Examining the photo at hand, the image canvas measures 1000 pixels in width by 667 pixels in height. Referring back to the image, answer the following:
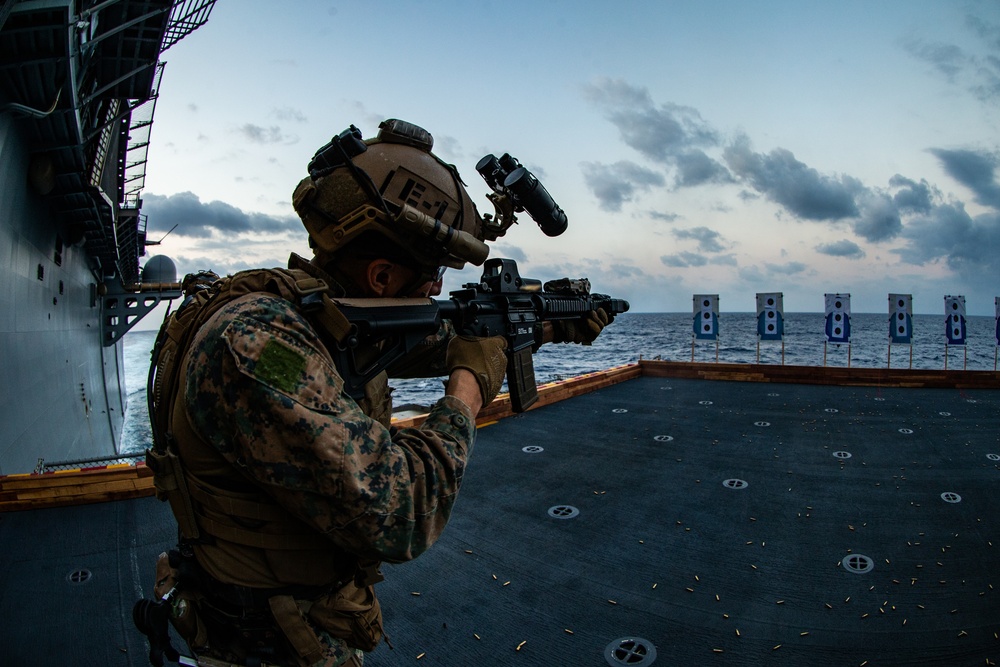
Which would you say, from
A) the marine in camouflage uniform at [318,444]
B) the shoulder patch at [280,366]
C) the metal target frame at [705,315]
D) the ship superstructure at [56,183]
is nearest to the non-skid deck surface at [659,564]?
the marine in camouflage uniform at [318,444]

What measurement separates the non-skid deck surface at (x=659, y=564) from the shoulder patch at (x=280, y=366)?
252cm

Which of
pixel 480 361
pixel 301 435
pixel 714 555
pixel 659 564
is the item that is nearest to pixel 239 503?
pixel 301 435

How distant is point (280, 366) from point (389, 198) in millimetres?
808

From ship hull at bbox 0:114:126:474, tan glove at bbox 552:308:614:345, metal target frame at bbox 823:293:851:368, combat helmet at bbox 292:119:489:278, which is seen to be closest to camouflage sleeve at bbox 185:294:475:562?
combat helmet at bbox 292:119:489:278

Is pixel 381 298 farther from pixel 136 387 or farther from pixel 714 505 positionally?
pixel 136 387

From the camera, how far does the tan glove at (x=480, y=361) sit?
2080 millimetres

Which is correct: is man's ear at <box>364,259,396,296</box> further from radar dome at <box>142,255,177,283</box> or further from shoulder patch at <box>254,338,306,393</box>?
radar dome at <box>142,255,177,283</box>

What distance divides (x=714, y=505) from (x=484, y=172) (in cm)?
395

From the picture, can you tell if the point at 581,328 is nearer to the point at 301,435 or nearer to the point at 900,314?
the point at 301,435

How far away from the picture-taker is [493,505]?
5.13 metres

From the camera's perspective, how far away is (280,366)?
127 centimetres

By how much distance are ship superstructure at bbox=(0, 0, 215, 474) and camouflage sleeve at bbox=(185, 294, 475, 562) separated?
7.33 m

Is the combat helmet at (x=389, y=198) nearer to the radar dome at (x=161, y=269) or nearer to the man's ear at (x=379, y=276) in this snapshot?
the man's ear at (x=379, y=276)

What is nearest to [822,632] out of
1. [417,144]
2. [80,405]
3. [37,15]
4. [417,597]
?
[417,597]
